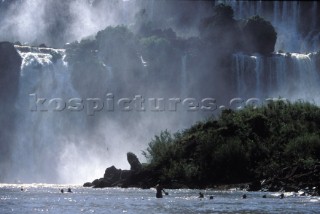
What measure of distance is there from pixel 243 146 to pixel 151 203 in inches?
1254

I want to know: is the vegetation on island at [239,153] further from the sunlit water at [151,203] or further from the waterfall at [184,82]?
the waterfall at [184,82]

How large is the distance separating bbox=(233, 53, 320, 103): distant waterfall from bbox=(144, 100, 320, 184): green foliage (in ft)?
146

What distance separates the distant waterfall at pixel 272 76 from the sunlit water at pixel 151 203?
69336mm

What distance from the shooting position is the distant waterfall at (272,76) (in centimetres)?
17838

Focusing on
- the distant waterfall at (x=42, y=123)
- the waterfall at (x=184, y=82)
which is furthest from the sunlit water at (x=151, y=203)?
the waterfall at (x=184, y=82)

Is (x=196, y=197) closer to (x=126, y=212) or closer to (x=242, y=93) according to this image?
(x=126, y=212)

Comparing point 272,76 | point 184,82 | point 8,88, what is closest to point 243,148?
point 272,76

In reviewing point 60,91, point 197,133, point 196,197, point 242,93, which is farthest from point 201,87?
point 196,197

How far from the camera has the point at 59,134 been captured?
171 metres

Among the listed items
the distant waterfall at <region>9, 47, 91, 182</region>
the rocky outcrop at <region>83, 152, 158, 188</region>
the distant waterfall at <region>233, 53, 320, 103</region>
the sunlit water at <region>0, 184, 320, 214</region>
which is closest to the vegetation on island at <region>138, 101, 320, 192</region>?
the rocky outcrop at <region>83, 152, 158, 188</region>

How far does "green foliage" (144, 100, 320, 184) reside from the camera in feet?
389

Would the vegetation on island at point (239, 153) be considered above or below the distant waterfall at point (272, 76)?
below

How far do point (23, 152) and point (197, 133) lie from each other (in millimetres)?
47559

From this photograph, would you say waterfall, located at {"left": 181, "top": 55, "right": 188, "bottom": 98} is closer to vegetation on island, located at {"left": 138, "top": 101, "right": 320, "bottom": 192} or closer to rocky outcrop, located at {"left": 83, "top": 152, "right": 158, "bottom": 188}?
vegetation on island, located at {"left": 138, "top": 101, "right": 320, "bottom": 192}
